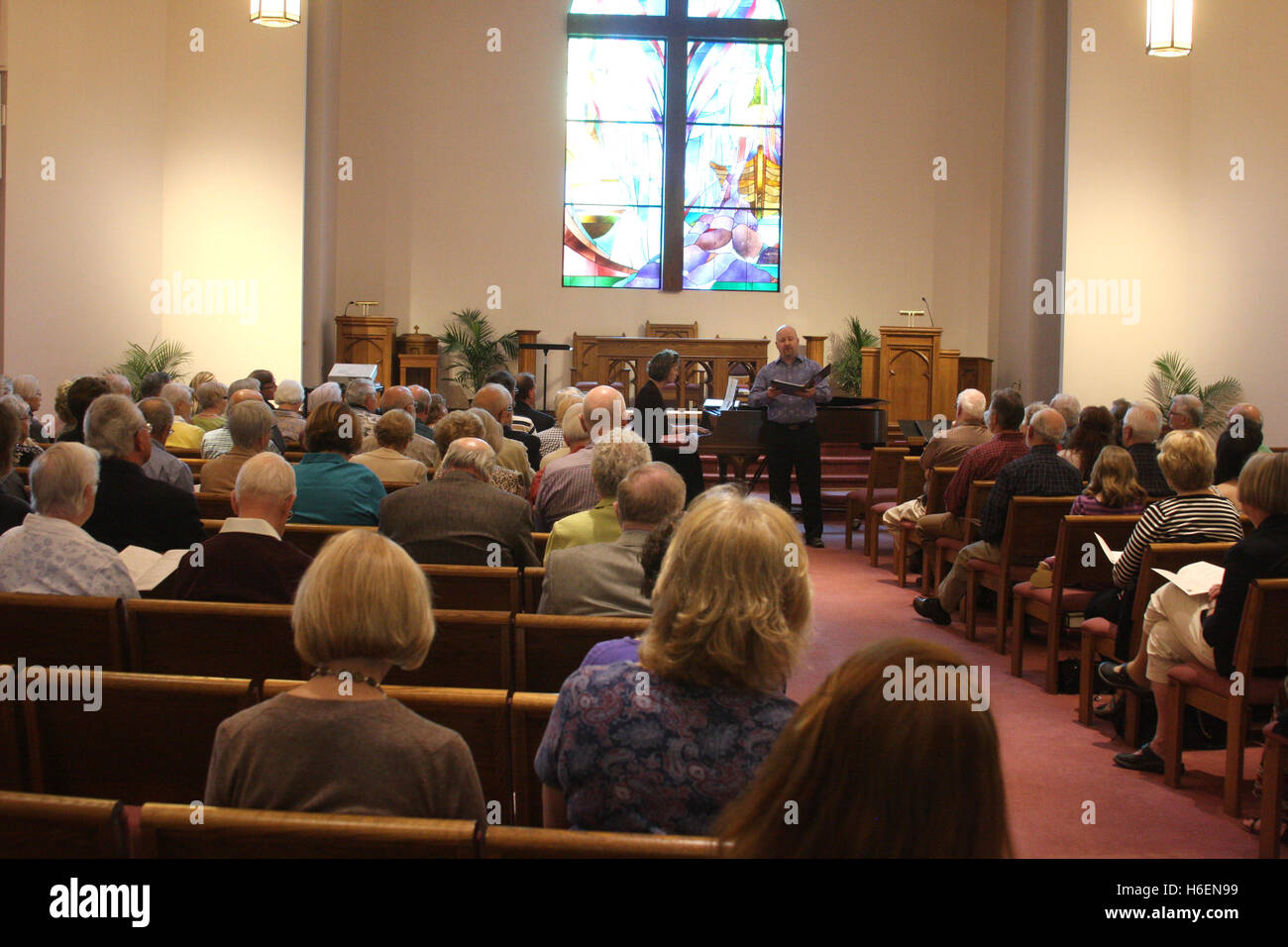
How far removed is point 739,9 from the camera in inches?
545

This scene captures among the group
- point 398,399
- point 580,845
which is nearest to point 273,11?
point 398,399

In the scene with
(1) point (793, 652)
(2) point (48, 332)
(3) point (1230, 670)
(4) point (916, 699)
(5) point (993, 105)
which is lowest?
(3) point (1230, 670)

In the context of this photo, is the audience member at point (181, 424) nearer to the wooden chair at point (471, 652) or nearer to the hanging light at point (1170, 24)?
the wooden chair at point (471, 652)

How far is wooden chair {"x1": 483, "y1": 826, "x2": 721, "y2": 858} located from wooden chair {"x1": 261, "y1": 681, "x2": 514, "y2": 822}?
2.32 ft

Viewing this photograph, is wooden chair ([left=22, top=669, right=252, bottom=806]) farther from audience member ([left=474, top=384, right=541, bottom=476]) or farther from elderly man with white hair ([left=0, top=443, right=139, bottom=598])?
audience member ([left=474, top=384, right=541, bottom=476])

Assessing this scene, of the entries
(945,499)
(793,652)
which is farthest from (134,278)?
(793,652)

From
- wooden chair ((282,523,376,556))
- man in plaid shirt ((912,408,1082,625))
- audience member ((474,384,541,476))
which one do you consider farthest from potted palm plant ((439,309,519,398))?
wooden chair ((282,523,376,556))

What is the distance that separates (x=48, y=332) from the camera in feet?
32.0

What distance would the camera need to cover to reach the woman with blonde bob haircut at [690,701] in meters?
1.85

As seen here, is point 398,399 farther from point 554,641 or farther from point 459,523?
point 554,641
